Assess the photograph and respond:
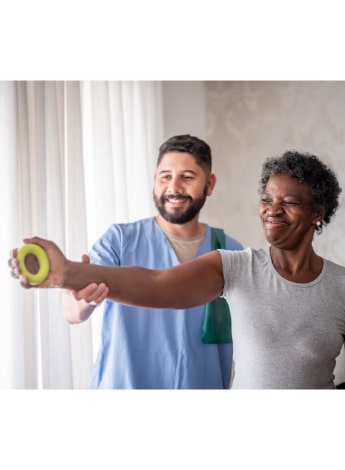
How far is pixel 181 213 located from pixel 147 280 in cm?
29

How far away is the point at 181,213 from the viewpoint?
95.0 inches


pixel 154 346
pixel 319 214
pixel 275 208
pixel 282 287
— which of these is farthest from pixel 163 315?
pixel 319 214

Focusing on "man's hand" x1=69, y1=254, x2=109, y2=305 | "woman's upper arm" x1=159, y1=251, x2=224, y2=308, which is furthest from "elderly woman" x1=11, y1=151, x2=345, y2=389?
"man's hand" x1=69, y1=254, x2=109, y2=305

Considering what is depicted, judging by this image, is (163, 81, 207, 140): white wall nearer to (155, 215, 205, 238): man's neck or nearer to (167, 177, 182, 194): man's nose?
(167, 177, 182, 194): man's nose

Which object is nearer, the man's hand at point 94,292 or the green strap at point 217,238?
the man's hand at point 94,292

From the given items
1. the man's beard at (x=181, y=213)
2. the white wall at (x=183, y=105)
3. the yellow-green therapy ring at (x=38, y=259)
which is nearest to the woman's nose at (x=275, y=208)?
the man's beard at (x=181, y=213)

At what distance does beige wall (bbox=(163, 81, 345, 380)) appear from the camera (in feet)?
7.90

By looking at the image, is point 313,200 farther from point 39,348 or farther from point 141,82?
point 39,348

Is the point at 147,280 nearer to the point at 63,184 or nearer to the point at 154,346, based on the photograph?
the point at 154,346

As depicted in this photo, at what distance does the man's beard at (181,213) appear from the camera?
2408 millimetres

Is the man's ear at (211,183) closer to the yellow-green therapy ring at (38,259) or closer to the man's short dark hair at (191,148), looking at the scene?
the man's short dark hair at (191,148)

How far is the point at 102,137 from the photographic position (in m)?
2.45
